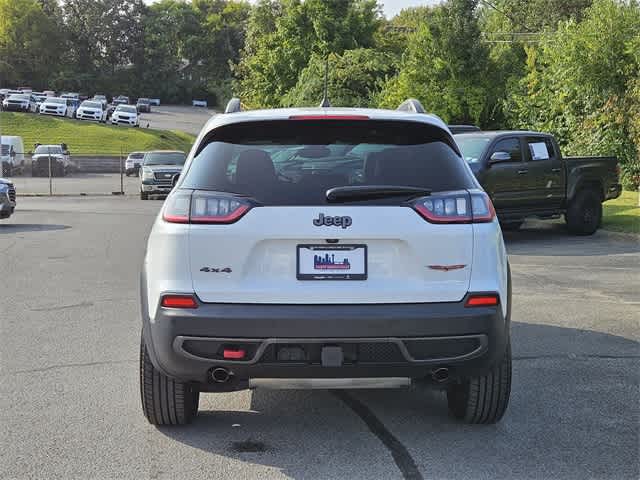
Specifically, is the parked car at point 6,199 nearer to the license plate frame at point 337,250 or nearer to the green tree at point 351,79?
the license plate frame at point 337,250

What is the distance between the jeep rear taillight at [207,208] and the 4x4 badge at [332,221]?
356 millimetres

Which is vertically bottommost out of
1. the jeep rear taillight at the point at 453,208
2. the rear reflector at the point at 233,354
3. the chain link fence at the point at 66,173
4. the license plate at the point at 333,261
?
the chain link fence at the point at 66,173

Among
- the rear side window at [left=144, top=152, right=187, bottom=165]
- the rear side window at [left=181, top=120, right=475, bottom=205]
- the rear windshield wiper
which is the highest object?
the rear side window at [left=181, top=120, right=475, bottom=205]

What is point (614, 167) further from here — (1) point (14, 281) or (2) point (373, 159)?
(2) point (373, 159)

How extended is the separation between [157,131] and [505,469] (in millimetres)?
71373

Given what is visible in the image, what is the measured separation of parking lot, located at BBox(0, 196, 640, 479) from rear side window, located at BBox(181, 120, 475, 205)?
4.46ft

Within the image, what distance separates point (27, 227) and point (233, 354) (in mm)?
15403

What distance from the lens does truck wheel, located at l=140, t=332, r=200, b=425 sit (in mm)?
4906

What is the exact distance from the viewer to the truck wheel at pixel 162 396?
4.91m

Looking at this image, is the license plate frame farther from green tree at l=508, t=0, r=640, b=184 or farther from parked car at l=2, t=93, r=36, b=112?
parked car at l=2, t=93, r=36, b=112

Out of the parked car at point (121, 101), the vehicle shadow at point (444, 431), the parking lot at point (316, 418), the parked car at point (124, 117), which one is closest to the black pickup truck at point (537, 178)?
the parking lot at point (316, 418)

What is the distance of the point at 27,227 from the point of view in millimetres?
18703

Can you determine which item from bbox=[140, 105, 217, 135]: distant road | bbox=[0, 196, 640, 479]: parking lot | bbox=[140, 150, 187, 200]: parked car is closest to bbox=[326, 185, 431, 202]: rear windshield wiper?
bbox=[0, 196, 640, 479]: parking lot

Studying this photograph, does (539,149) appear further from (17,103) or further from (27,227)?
(17,103)
